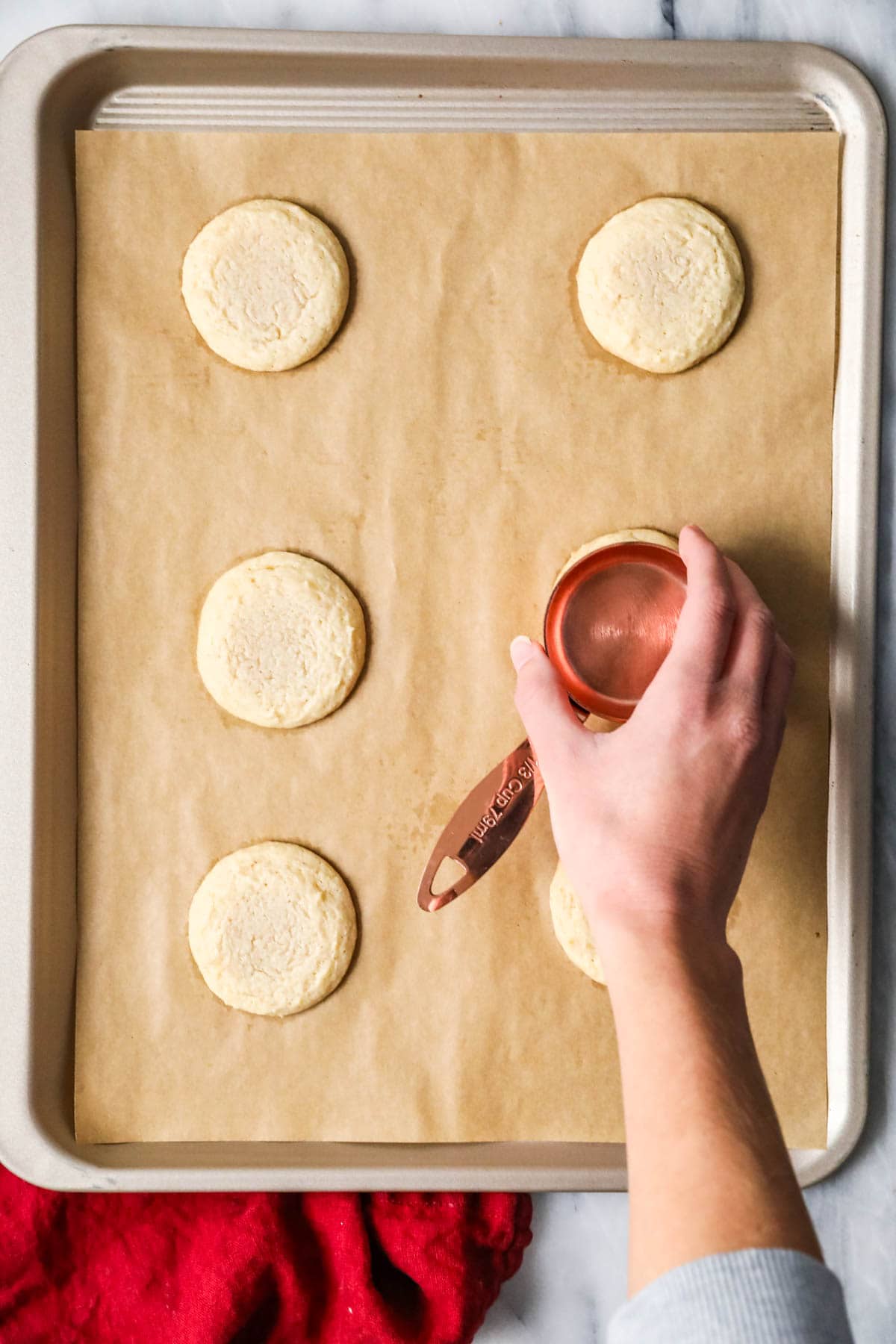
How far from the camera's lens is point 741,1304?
0.58 m

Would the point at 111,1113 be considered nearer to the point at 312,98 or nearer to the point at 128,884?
the point at 128,884

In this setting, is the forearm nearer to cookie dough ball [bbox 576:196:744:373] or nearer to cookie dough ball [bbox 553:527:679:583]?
cookie dough ball [bbox 553:527:679:583]

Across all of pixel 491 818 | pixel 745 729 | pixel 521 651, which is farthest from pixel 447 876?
pixel 745 729

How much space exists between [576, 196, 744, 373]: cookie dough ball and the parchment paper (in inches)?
1.2

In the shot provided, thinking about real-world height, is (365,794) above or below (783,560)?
below

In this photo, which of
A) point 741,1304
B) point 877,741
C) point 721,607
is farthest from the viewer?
point 877,741

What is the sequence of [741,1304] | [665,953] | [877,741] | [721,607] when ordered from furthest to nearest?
1. [877,741]
2. [721,607]
3. [665,953]
4. [741,1304]

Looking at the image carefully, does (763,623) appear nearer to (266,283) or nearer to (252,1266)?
(266,283)

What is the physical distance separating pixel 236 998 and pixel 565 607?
511mm

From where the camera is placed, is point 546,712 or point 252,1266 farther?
point 252,1266

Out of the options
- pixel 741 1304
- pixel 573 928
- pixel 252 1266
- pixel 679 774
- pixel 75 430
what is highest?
pixel 75 430

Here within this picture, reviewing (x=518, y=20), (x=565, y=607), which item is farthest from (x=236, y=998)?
(x=518, y=20)

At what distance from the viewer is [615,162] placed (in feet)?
3.30

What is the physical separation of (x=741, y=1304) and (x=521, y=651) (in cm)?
52
